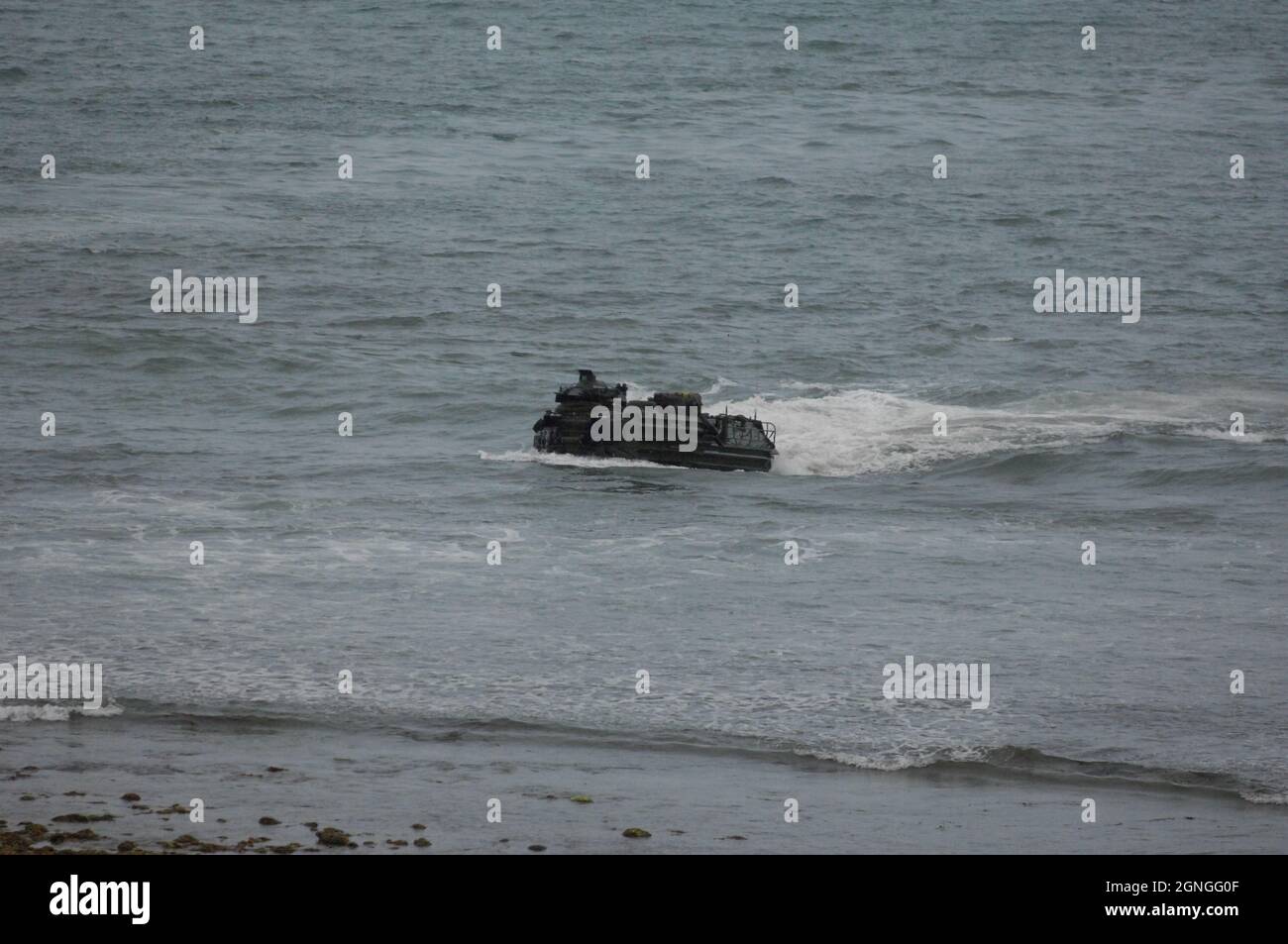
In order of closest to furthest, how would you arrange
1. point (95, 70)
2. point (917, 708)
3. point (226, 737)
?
point (226, 737), point (917, 708), point (95, 70)

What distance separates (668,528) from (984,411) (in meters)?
16.2

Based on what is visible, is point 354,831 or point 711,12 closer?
point 354,831

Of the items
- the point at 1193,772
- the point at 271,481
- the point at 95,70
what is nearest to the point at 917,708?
the point at 1193,772

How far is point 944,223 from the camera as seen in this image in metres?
71.4

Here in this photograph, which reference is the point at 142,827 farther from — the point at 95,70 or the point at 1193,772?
the point at 95,70

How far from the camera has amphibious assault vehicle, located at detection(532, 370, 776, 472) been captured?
4341 cm

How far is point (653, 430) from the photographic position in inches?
1714

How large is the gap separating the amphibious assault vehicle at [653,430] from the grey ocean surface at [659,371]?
95 centimetres

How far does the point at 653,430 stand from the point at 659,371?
10.3 metres

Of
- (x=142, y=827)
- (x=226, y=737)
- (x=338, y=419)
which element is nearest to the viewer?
(x=142, y=827)

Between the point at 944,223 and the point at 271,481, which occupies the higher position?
the point at 944,223

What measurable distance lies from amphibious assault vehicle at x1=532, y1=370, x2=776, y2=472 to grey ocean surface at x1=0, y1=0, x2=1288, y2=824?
3.12 feet
